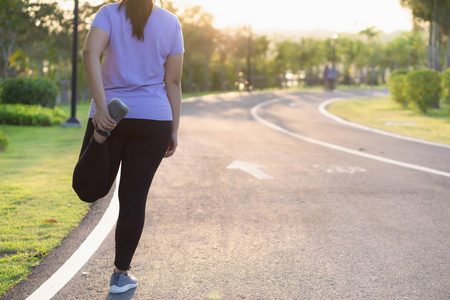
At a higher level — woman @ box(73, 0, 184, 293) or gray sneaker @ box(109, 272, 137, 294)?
woman @ box(73, 0, 184, 293)

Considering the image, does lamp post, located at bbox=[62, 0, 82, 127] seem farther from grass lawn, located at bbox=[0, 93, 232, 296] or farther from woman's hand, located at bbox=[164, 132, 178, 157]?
woman's hand, located at bbox=[164, 132, 178, 157]

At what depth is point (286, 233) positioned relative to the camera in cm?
523

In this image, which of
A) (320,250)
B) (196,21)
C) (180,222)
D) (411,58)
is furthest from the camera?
(411,58)

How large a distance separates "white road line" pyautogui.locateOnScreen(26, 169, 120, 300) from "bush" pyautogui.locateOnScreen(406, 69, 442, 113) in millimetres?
17169

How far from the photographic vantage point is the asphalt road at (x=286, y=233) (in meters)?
3.87

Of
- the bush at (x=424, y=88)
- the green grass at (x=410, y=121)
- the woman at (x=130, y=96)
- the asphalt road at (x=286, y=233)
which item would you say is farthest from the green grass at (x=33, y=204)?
the bush at (x=424, y=88)

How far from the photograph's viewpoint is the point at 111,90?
3.39 m

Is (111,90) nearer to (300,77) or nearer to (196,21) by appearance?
(196,21)

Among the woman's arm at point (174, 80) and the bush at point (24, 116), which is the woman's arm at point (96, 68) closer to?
the woman's arm at point (174, 80)

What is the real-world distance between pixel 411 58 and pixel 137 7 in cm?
9314

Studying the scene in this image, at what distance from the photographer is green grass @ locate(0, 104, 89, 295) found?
446 centimetres

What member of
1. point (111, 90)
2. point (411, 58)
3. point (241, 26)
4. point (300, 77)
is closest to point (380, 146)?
point (111, 90)

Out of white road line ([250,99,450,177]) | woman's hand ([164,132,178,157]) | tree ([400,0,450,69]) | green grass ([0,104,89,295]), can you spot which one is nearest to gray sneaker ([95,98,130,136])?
woman's hand ([164,132,178,157])

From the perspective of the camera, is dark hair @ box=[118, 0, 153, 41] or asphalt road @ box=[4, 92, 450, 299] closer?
dark hair @ box=[118, 0, 153, 41]
